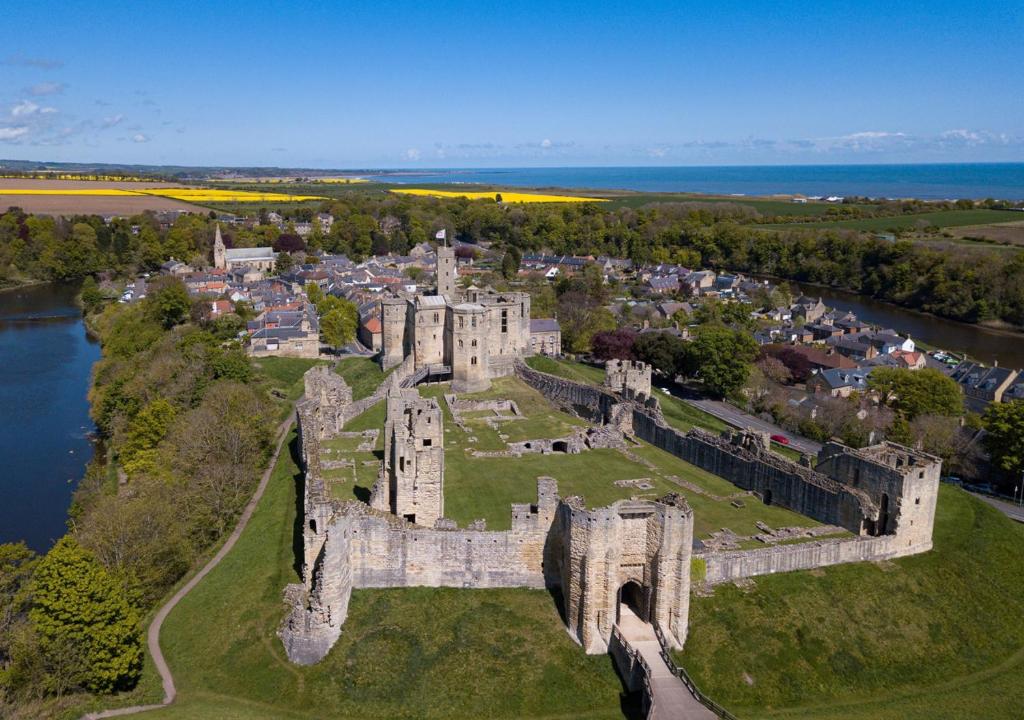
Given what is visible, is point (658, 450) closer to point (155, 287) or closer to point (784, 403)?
point (784, 403)

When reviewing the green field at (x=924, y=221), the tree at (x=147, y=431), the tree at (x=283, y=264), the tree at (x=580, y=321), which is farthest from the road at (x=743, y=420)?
the green field at (x=924, y=221)

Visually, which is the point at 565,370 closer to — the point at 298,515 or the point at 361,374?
the point at 361,374

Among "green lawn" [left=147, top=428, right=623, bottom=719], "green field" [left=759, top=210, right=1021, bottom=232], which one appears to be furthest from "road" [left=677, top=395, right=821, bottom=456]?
"green field" [left=759, top=210, right=1021, bottom=232]

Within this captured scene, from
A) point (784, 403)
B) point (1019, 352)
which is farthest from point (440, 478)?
point (1019, 352)

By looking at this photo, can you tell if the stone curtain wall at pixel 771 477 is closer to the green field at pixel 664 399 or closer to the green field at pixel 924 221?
the green field at pixel 664 399

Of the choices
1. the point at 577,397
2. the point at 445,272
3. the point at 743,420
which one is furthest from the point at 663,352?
the point at 445,272

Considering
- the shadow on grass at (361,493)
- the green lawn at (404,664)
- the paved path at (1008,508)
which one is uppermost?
the shadow on grass at (361,493)
